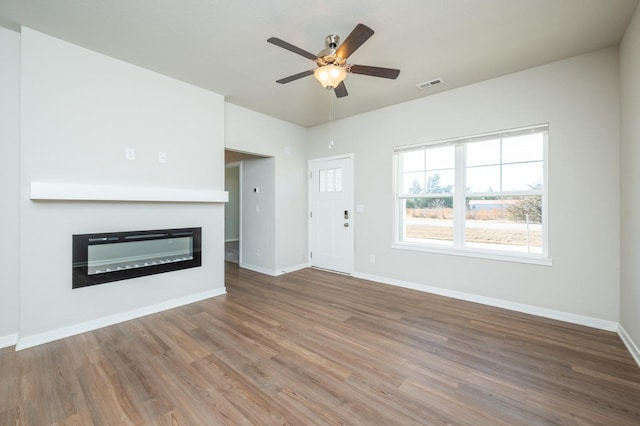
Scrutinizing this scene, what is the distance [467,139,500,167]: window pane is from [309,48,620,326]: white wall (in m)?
0.19

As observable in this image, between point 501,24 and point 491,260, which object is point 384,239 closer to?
point 491,260

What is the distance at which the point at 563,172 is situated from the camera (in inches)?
114

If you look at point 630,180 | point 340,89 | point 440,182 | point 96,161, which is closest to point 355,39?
point 340,89

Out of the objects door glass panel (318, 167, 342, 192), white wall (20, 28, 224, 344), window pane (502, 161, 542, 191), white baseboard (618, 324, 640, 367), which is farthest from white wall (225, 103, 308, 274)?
white baseboard (618, 324, 640, 367)

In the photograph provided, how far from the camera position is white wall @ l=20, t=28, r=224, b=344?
7.98 ft

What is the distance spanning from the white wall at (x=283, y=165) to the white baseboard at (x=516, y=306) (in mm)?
1793

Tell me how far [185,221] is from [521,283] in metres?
4.12

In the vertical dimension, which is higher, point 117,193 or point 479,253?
point 117,193

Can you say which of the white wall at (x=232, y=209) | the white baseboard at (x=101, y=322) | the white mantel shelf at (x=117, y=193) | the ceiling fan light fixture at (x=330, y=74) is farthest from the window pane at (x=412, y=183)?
the white wall at (x=232, y=209)

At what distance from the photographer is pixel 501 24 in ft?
7.59

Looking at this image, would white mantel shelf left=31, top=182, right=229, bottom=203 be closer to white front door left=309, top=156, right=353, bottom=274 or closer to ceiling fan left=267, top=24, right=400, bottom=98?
white front door left=309, top=156, right=353, bottom=274

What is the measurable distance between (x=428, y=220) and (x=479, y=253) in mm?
797

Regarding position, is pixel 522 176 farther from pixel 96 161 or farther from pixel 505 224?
pixel 96 161

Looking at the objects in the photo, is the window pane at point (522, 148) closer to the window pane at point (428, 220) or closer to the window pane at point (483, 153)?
the window pane at point (483, 153)
